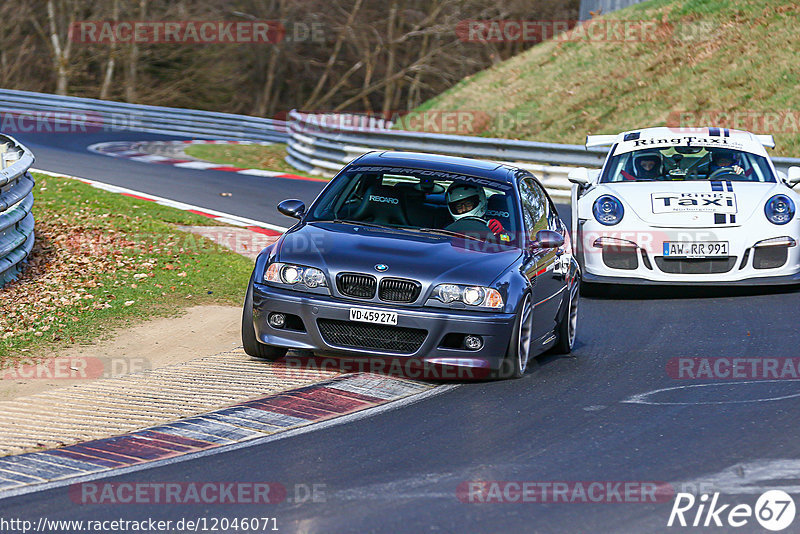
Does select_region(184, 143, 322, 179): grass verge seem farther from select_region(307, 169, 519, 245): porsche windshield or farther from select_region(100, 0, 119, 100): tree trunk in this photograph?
select_region(100, 0, 119, 100): tree trunk

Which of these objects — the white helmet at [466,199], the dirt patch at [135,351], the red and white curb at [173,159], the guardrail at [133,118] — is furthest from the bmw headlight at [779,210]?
→ the guardrail at [133,118]

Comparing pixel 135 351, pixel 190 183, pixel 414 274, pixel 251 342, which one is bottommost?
pixel 135 351

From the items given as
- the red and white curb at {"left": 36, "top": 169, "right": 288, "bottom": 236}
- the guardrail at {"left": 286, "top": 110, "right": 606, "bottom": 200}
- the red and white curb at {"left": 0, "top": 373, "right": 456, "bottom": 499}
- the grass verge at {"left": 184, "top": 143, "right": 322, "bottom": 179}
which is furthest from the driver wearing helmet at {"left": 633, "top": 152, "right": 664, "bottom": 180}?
the grass verge at {"left": 184, "top": 143, "right": 322, "bottom": 179}

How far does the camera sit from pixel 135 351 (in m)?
8.71

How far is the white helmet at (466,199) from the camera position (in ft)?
27.2

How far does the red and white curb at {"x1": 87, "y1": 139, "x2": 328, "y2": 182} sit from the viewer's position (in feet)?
70.2

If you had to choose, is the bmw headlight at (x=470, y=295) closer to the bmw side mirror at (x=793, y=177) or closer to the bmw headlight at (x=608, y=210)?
the bmw headlight at (x=608, y=210)

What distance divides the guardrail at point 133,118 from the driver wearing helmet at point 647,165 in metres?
19.5

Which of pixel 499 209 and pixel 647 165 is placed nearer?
pixel 499 209

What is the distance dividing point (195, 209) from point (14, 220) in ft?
18.2

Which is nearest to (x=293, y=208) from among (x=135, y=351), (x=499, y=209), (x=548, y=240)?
(x=499, y=209)

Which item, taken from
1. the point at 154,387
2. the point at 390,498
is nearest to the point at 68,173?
the point at 154,387

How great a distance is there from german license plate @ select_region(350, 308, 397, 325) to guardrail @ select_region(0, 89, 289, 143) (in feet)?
77.4

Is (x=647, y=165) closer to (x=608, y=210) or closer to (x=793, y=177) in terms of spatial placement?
(x=608, y=210)
